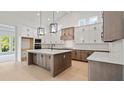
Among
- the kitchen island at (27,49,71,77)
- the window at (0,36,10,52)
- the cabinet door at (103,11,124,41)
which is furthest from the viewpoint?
the window at (0,36,10,52)

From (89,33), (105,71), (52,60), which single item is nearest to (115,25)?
(105,71)

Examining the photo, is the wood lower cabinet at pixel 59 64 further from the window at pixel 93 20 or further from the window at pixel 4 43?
the window at pixel 4 43

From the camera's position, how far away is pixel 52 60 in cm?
339

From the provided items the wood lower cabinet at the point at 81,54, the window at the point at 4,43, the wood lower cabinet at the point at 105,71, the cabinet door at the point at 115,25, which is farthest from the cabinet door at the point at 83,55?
the window at the point at 4,43

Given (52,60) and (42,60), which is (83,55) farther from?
(52,60)

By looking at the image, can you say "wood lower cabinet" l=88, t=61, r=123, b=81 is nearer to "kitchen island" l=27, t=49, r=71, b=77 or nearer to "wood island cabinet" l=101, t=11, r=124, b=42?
"wood island cabinet" l=101, t=11, r=124, b=42

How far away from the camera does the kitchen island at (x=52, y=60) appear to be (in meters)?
3.44

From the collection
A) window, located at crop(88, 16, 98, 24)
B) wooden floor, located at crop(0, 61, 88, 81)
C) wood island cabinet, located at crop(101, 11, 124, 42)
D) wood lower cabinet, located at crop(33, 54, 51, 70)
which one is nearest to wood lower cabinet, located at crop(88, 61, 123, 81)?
wood island cabinet, located at crop(101, 11, 124, 42)

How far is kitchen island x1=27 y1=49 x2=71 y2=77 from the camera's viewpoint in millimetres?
3441

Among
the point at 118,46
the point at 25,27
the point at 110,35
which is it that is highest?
the point at 25,27
